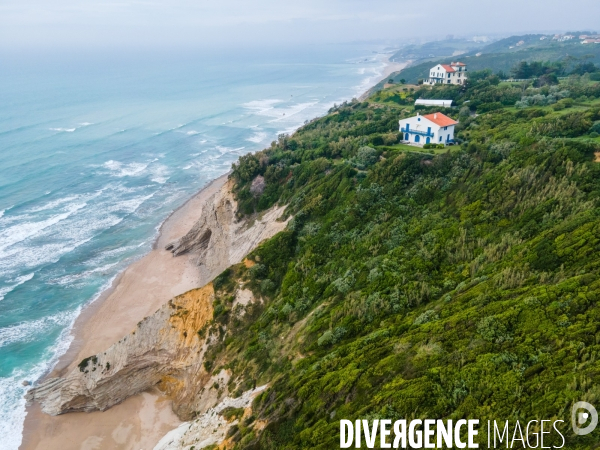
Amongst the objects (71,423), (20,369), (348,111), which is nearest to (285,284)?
(71,423)

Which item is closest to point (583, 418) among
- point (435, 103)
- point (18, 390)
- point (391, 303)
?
point (391, 303)

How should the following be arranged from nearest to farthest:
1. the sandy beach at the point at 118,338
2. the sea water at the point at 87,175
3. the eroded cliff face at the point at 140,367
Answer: the sandy beach at the point at 118,338, the eroded cliff face at the point at 140,367, the sea water at the point at 87,175

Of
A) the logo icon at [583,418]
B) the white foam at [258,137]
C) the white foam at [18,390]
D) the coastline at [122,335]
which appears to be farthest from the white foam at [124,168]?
the logo icon at [583,418]

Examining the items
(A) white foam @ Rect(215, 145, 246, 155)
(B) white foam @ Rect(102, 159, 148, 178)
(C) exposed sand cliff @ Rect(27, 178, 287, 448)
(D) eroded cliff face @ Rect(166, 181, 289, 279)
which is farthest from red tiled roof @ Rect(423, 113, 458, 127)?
(B) white foam @ Rect(102, 159, 148, 178)

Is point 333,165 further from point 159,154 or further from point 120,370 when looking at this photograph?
point 159,154

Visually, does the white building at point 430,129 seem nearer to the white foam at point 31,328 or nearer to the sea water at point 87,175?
the sea water at point 87,175

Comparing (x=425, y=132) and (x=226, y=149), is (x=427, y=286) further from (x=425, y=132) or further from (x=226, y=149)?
(x=226, y=149)
